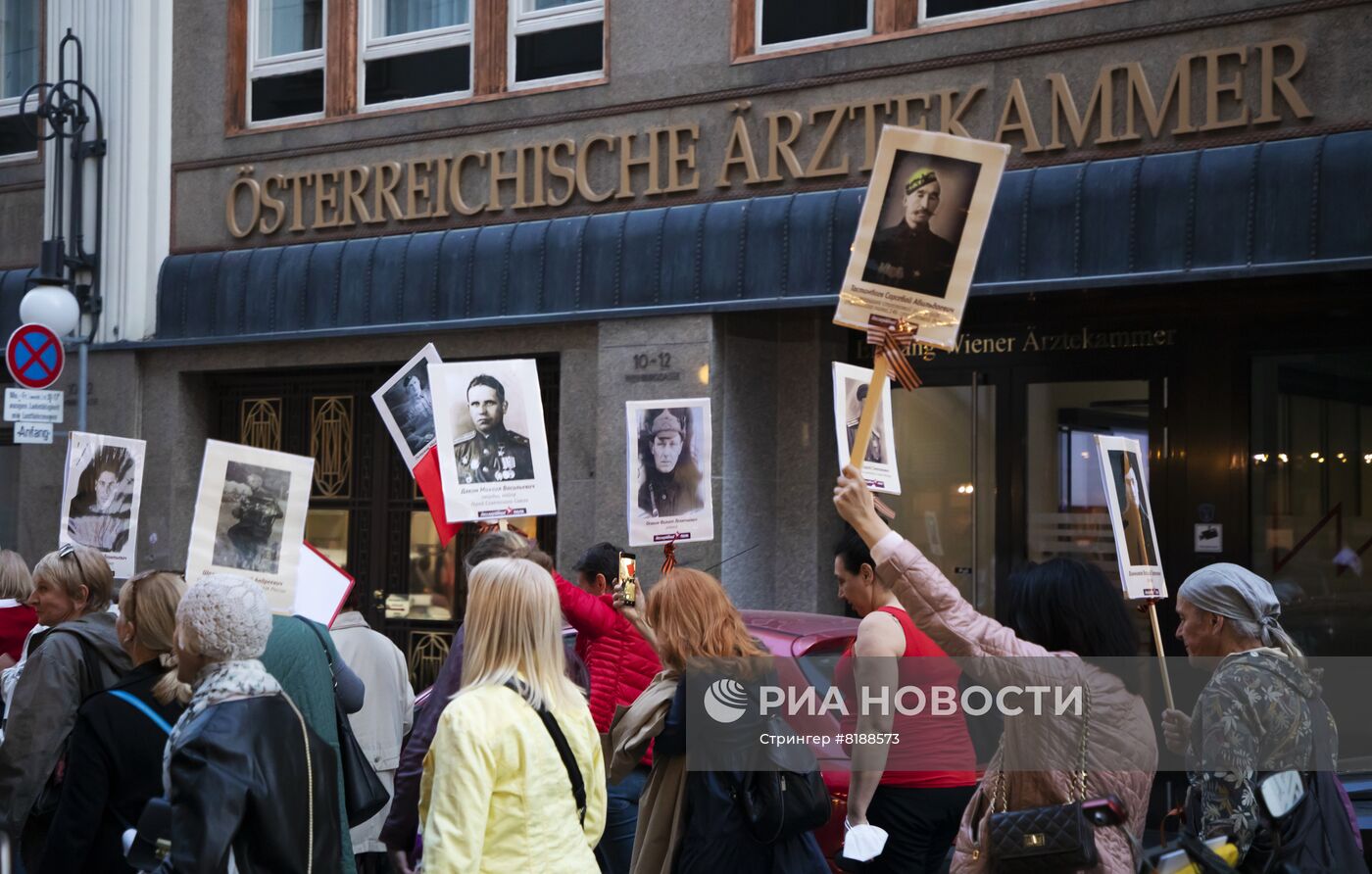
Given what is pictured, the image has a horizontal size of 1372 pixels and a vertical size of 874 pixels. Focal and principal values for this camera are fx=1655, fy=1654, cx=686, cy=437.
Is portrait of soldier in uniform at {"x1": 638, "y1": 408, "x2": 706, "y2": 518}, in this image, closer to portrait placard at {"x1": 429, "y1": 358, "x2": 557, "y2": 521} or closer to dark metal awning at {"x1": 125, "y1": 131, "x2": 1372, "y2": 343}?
portrait placard at {"x1": 429, "y1": 358, "x2": 557, "y2": 521}

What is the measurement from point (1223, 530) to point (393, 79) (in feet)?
26.3

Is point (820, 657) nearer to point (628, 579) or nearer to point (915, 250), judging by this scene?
point (628, 579)

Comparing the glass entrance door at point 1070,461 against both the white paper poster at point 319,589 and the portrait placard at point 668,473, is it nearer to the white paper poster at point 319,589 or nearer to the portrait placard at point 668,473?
the portrait placard at point 668,473

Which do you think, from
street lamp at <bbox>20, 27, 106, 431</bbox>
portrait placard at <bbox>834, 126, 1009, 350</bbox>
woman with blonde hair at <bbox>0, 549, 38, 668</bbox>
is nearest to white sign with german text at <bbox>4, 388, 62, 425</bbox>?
street lamp at <bbox>20, 27, 106, 431</bbox>

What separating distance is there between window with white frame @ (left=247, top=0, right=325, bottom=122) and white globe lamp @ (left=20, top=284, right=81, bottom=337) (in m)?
2.64

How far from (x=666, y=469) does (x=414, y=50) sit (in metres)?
6.81

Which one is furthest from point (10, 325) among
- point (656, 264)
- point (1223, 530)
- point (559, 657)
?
point (559, 657)

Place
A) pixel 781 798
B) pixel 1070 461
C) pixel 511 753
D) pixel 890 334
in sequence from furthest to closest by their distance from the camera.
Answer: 1. pixel 1070 461
2. pixel 781 798
3. pixel 890 334
4. pixel 511 753

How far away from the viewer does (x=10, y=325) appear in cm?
1605

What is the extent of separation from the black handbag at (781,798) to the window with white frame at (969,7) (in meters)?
7.40

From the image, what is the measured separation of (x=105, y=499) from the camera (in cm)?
988

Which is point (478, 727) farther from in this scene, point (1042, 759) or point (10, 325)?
point (10, 325)

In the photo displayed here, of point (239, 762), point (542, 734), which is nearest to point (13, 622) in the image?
point (239, 762)

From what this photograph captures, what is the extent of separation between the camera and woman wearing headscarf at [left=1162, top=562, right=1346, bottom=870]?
433 centimetres
